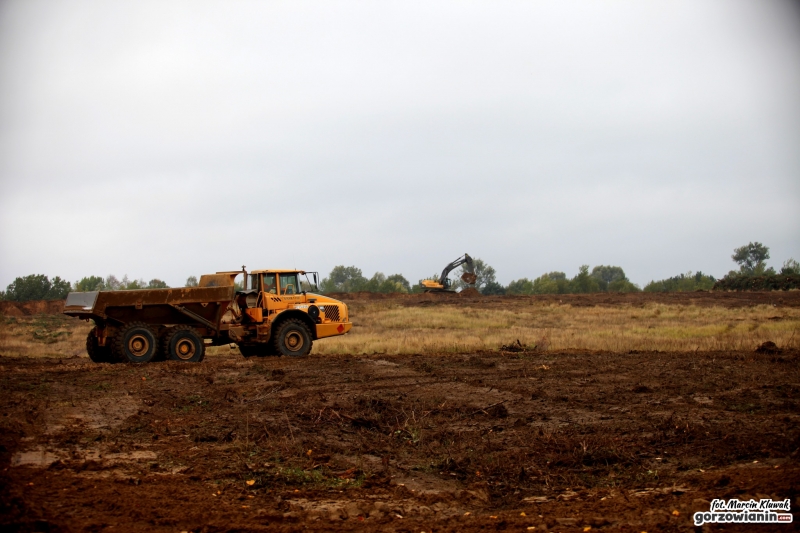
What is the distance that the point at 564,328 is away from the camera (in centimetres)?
3000

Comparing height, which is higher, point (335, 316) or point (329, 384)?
point (335, 316)

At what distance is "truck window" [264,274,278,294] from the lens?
60.7 feet

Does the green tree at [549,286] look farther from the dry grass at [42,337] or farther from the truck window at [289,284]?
the truck window at [289,284]

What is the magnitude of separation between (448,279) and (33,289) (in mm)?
Answer: 35399

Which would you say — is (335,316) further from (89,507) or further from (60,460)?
(89,507)

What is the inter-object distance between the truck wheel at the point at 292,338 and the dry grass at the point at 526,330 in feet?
7.25

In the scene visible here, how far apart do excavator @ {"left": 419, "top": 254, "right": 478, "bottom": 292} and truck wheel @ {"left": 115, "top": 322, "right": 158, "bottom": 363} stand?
39751mm

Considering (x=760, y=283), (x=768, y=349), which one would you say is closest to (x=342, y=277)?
(x=760, y=283)

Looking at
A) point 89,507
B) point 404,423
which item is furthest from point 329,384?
point 89,507

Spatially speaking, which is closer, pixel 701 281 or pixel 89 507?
pixel 89 507

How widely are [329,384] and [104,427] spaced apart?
16.3ft

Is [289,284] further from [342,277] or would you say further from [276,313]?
[342,277]

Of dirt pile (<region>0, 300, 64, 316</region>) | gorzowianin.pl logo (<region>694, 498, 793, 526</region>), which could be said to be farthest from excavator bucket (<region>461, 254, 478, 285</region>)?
gorzowianin.pl logo (<region>694, 498, 793, 526</region>)

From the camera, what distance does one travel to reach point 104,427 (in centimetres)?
905
